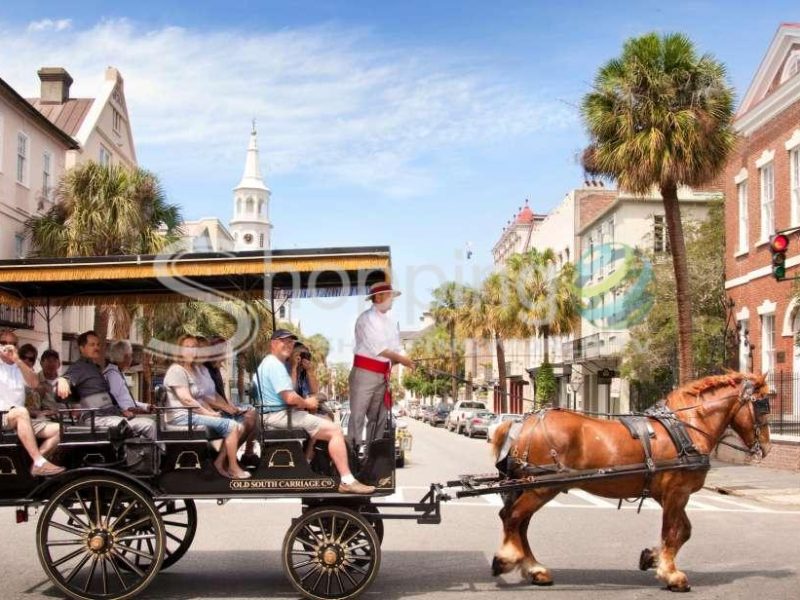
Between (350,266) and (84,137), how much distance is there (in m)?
29.0

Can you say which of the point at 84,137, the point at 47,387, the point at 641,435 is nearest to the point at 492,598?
the point at 641,435

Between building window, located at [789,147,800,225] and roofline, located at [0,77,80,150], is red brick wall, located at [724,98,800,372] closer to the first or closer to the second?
building window, located at [789,147,800,225]

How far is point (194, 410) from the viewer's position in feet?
26.0

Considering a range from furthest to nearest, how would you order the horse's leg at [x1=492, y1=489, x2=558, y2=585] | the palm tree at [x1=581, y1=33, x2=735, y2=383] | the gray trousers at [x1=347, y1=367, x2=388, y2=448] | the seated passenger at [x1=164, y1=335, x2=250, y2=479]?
the palm tree at [x1=581, y1=33, x2=735, y2=383] → the horse's leg at [x1=492, y1=489, x2=558, y2=585] → the gray trousers at [x1=347, y1=367, x2=388, y2=448] → the seated passenger at [x1=164, y1=335, x2=250, y2=479]

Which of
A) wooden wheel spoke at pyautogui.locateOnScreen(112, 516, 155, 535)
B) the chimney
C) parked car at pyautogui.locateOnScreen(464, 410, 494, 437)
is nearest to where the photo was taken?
wooden wheel spoke at pyautogui.locateOnScreen(112, 516, 155, 535)

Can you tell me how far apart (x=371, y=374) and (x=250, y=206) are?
459 feet

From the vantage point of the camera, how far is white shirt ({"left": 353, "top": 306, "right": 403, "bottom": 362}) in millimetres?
7820

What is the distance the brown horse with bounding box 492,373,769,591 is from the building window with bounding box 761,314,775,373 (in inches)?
646

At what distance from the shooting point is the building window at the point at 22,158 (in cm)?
2912

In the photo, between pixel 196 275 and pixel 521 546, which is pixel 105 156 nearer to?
pixel 196 275

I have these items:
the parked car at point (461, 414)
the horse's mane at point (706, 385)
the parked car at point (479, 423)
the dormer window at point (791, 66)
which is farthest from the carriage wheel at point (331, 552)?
the parked car at point (461, 414)

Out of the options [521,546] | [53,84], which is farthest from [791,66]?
[53,84]

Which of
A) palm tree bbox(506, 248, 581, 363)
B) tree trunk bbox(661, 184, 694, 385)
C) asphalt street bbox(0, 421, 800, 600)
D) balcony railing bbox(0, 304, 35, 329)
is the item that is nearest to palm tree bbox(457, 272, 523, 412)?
palm tree bbox(506, 248, 581, 363)

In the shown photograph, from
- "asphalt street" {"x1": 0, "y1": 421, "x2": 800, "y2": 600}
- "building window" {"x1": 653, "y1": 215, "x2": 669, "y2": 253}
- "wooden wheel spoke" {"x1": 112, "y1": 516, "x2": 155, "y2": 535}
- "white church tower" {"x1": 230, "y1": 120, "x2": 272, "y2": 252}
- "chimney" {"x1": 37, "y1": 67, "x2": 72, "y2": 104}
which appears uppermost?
"white church tower" {"x1": 230, "y1": 120, "x2": 272, "y2": 252}
